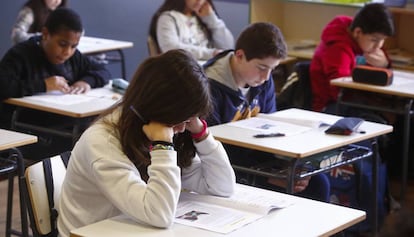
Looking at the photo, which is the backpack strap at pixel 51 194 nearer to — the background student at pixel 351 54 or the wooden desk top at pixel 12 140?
the wooden desk top at pixel 12 140

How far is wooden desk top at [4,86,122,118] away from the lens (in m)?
3.78

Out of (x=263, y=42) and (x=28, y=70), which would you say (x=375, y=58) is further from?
(x=28, y=70)

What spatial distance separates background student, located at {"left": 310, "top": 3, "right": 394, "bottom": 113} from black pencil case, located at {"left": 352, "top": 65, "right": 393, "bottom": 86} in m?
0.20

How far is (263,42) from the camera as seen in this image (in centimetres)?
333

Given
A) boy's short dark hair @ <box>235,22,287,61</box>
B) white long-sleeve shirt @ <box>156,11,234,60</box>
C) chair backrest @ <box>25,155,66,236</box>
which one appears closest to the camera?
chair backrest @ <box>25,155,66,236</box>

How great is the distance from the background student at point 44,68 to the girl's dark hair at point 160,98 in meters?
1.89

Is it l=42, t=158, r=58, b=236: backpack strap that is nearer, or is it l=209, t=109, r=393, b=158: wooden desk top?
l=42, t=158, r=58, b=236: backpack strap

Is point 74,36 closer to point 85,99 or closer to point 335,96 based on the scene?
point 85,99

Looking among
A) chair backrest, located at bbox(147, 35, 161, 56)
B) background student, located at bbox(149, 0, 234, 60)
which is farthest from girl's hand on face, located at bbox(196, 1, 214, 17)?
chair backrest, located at bbox(147, 35, 161, 56)

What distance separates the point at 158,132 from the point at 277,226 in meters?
0.41

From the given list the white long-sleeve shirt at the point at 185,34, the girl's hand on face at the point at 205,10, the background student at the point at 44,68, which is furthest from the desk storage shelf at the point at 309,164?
the girl's hand on face at the point at 205,10

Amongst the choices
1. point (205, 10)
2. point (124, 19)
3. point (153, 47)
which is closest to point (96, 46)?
point (153, 47)

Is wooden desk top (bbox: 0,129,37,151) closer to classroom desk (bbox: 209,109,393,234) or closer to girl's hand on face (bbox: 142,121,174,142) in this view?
classroom desk (bbox: 209,109,393,234)

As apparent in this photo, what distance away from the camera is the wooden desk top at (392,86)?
4.38 m
